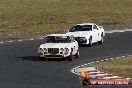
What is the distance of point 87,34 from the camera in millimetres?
35281

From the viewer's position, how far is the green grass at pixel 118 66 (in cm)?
2156

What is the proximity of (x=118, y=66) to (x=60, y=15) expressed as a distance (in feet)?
145

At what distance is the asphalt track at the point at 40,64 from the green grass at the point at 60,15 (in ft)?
44.0

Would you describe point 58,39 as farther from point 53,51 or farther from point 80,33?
point 80,33

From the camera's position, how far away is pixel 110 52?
31.2 m

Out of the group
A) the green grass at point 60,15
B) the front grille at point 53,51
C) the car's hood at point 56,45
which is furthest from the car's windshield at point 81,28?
the green grass at point 60,15

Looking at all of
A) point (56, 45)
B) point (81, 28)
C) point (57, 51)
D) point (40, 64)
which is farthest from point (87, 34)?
point (40, 64)

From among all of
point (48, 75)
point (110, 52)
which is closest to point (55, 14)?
point (110, 52)

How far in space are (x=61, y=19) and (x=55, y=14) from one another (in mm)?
5837

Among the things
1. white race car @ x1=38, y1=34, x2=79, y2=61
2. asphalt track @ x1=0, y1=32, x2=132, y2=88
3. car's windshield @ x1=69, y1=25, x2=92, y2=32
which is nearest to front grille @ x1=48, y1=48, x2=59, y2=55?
white race car @ x1=38, y1=34, x2=79, y2=61

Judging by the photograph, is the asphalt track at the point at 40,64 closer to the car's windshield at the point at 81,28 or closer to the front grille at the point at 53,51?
the front grille at the point at 53,51

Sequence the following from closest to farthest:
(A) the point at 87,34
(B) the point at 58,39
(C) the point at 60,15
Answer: (B) the point at 58,39, (A) the point at 87,34, (C) the point at 60,15

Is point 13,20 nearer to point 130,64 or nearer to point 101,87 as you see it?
point 130,64

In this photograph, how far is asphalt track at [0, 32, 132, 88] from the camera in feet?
62.3
